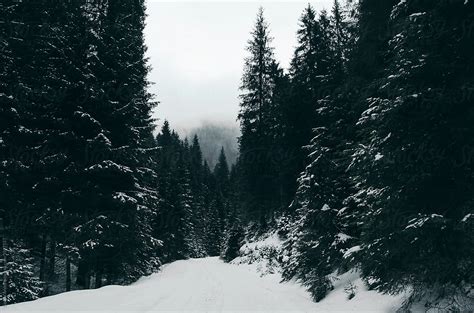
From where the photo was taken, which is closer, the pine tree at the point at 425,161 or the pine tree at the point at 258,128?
the pine tree at the point at 425,161

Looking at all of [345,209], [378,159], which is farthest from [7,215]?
[378,159]

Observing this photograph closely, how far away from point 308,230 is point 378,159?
6.42 metres

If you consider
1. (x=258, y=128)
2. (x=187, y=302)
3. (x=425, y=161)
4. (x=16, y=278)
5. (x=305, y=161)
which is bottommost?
(x=187, y=302)

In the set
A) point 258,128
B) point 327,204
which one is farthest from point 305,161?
point 258,128

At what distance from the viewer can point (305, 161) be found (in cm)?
2298

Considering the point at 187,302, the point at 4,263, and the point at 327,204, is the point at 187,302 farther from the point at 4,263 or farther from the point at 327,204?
the point at 4,263

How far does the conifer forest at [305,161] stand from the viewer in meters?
8.36

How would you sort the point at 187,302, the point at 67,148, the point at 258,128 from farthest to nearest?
1. the point at 258,128
2. the point at 67,148
3. the point at 187,302

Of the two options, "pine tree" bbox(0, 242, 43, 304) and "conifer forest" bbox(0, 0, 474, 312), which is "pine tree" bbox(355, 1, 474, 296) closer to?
"conifer forest" bbox(0, 0, 474, 312)

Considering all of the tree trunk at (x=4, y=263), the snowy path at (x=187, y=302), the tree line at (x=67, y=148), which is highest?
the tree line at (x=67, y=148)

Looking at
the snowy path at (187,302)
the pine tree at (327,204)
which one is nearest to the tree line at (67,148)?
the snowy path at (187,302)

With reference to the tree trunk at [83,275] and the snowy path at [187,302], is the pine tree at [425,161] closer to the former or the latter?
the snowy path at [187,302]

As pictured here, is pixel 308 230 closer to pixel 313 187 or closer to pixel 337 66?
A: pixel 313 187

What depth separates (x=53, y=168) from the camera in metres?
17.7
